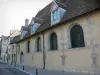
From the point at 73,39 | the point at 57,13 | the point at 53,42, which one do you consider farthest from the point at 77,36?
the point at 53,42

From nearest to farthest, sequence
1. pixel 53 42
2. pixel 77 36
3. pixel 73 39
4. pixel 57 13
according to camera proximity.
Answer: pixel 77 36 < pixel 73 39 < pixel 57 13 < pixel 53 42

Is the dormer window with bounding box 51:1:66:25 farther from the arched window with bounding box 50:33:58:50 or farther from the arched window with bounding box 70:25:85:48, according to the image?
the arched window with bounding box 70:25:85:48

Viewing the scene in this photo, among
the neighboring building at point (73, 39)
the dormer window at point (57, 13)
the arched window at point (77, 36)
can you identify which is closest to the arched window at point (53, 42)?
the neighboring building at point (73, 39)

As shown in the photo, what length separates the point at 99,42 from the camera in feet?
38.0

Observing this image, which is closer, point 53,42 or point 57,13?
point 57,13

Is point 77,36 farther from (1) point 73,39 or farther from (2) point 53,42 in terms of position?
(2) point 53,42

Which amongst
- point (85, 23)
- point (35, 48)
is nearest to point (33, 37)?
point (35, 48)

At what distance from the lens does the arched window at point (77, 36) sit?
529 inches

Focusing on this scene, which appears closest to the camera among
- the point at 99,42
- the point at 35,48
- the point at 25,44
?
the point at 99,42

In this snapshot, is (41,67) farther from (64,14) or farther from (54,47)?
(64,14)

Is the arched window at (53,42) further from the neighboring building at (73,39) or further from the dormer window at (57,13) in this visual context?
the dormer window at (57,13)

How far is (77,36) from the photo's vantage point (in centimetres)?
1395

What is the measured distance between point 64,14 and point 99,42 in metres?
5.71

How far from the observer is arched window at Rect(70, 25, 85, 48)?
13444 millimetres
